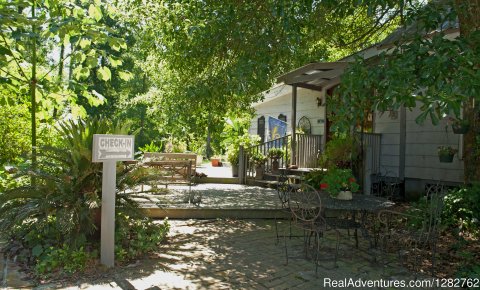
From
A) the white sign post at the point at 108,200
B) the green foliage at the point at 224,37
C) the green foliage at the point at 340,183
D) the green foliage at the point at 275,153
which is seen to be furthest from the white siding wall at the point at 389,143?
the white sign post at the point at 108,200

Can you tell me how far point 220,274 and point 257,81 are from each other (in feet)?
10.6

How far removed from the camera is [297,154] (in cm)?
1080

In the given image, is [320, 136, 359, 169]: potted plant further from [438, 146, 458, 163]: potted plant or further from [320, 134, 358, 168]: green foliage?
[438, 146, 458, 163]: potted plant

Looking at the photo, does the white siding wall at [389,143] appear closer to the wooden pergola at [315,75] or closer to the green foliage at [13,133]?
the wooden pergola at [315,75]

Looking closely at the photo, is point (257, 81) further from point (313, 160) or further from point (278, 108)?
point (278, 108)

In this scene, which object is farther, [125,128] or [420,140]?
[420,140]

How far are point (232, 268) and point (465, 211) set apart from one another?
398cm

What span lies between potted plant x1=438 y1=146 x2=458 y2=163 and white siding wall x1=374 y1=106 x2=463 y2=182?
330 millimetres

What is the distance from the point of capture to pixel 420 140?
9234 mm

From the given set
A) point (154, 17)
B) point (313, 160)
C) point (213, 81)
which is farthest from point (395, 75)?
point (313, 160)

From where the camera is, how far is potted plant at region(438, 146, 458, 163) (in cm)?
816

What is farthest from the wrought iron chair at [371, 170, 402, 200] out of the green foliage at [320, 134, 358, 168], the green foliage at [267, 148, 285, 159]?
the green foliage at [267, 148, 285, 159]

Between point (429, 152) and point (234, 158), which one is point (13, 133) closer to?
point (234, 158)

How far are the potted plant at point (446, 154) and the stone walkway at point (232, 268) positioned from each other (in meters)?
3.75
